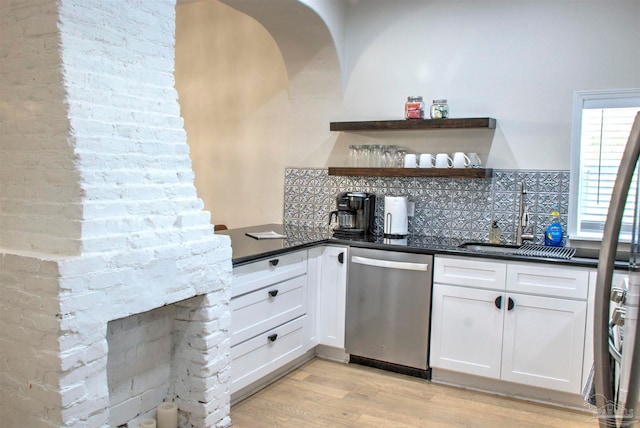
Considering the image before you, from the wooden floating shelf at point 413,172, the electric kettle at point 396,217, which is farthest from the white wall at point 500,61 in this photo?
the electric kettle at point 396,217

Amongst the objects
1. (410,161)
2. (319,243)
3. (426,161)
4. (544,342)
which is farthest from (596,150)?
(319,243)

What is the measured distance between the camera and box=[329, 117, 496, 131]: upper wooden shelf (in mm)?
3562

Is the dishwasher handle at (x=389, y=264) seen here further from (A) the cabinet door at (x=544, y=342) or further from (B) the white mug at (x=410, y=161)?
(B) the white mug at (x=410, y=161)

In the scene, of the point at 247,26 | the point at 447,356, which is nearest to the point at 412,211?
the point at 447,356

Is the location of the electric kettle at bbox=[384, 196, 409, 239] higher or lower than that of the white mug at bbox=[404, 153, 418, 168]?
lower

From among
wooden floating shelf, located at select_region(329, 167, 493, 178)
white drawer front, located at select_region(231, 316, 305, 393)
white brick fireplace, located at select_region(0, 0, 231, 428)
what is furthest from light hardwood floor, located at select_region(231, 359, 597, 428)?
wooden floating shelf, located at select_region(329, 167, 493, 178)

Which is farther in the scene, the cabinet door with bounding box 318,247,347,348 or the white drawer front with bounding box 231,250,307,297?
the cabinet door with bounding box 318,247,347,348

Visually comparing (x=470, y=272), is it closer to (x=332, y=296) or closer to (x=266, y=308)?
(x=332, y=296)

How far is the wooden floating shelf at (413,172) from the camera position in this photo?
11.6 feet

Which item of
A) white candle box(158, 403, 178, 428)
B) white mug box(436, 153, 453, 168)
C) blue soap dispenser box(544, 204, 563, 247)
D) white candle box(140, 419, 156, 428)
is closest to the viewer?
white candle box(140, 419, 156, 428)

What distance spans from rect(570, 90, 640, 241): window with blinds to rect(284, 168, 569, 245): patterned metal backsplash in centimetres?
10

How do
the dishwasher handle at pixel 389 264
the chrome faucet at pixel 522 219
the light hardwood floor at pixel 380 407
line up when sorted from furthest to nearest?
the chrome faucet at pixel 522 219 → the dishwasher handle at pixel 389 264 → the light hardwood floor at pixel 380 407

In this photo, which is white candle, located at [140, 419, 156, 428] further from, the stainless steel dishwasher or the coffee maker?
the coffee maker

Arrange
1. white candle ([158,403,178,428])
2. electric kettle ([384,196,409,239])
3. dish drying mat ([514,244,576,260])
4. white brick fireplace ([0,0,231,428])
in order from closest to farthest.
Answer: white brick fireplace ([0,0,231,428])
white candle ([158,403,178,428])
dish drying mat ([514,244,576,260])
electric kettle ([384,196,409,239])
